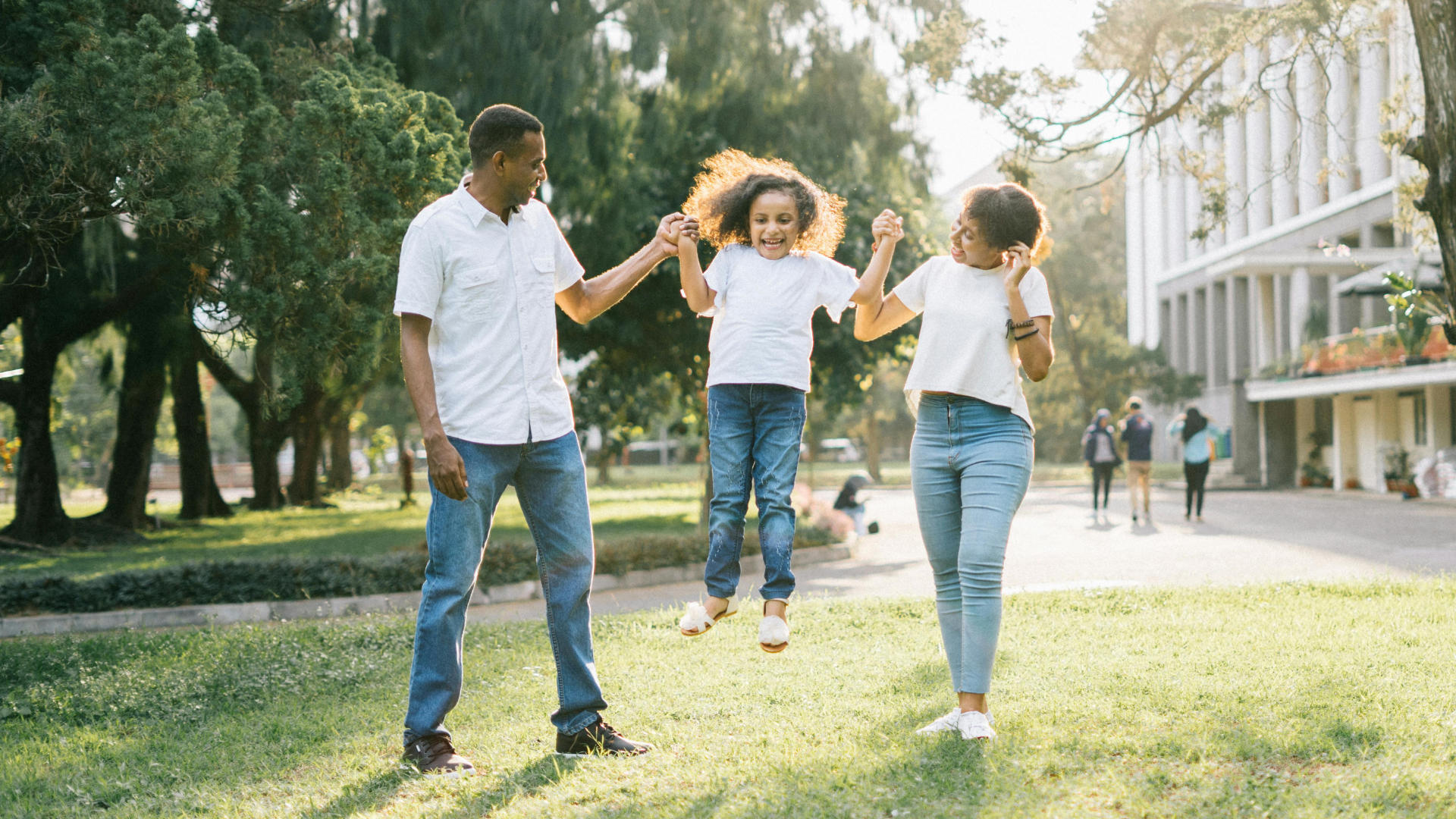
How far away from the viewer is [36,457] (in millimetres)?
18078

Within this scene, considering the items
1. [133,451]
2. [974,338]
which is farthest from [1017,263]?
[133,451]

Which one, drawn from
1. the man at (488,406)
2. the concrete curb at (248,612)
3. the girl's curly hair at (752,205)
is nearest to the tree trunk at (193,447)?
the concrete curb at (248,612)

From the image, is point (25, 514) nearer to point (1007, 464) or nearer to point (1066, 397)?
point (1007, 464)

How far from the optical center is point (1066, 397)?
50500 millimetres

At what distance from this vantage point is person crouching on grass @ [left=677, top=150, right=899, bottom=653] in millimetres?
4543

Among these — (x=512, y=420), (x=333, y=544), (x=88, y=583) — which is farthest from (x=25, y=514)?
(x=512, y=420)

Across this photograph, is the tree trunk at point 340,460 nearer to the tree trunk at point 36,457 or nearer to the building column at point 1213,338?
the tree trunk at point 36,457

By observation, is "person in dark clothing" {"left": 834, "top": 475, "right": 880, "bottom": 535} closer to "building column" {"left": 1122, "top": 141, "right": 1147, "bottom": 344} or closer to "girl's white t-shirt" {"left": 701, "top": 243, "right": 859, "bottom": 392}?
"girl's white t-shirt" {"left": 701, "top": 243, "right": 859, "bottom": 392}

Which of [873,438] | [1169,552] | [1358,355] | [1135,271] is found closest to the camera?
[1169,552]

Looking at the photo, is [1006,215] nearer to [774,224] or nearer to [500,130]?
[774,224]

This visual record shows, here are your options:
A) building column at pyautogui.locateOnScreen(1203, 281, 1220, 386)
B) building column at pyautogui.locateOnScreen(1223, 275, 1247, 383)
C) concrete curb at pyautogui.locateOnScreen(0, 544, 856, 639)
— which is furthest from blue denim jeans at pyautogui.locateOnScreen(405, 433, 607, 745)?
building column at pyautogui.locateOnScreen(1203, 281, 1220, 386)

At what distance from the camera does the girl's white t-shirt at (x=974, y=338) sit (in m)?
4.41

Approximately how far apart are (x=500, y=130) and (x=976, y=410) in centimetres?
200

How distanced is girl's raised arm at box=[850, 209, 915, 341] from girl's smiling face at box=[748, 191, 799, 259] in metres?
0.33
